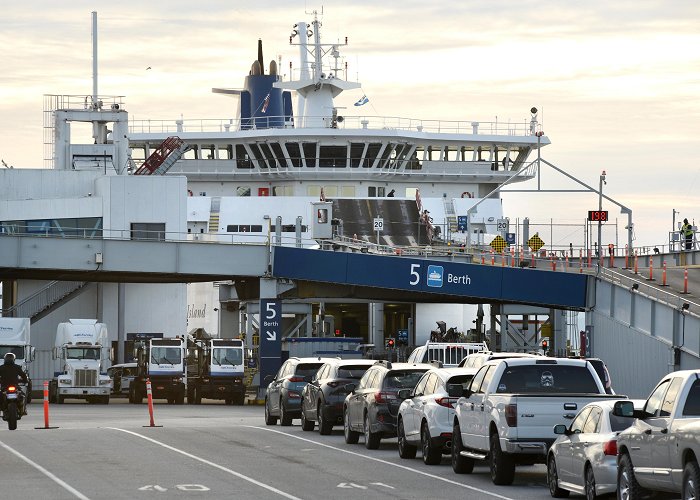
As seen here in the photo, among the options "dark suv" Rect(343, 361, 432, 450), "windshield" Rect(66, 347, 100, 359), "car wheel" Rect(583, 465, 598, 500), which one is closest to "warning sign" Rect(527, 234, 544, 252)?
"windshield" Rect(66, 347, 100, 359)

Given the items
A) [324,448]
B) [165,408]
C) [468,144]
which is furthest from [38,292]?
[324,448]

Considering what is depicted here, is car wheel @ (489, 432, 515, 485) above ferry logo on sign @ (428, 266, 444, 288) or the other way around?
the other way around

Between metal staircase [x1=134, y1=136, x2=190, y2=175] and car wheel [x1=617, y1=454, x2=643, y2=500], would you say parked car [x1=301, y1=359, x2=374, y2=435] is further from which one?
metal staircase [x1=134, y1=136, x2=190, y2=175]

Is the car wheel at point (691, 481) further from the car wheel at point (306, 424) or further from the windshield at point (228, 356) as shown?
the windshield at point (228, 356)

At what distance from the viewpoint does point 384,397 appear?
2606 cm

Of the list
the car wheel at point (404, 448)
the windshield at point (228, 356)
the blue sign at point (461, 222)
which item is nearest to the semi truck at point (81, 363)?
the windshield at point (228, 356)

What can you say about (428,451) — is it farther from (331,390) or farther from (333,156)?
(333,156)

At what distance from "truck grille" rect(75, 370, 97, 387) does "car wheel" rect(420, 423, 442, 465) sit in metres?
33.2

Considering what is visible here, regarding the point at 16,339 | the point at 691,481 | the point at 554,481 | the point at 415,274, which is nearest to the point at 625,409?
the point at 691,481

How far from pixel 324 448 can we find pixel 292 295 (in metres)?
30.5

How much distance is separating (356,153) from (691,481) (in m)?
66.8

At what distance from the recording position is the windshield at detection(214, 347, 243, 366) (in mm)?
55656

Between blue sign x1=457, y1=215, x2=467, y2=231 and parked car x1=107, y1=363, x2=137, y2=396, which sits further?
blue sign x1=457, y1=215, x2=467, y2=231

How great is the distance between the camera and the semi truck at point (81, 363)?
179 ft
